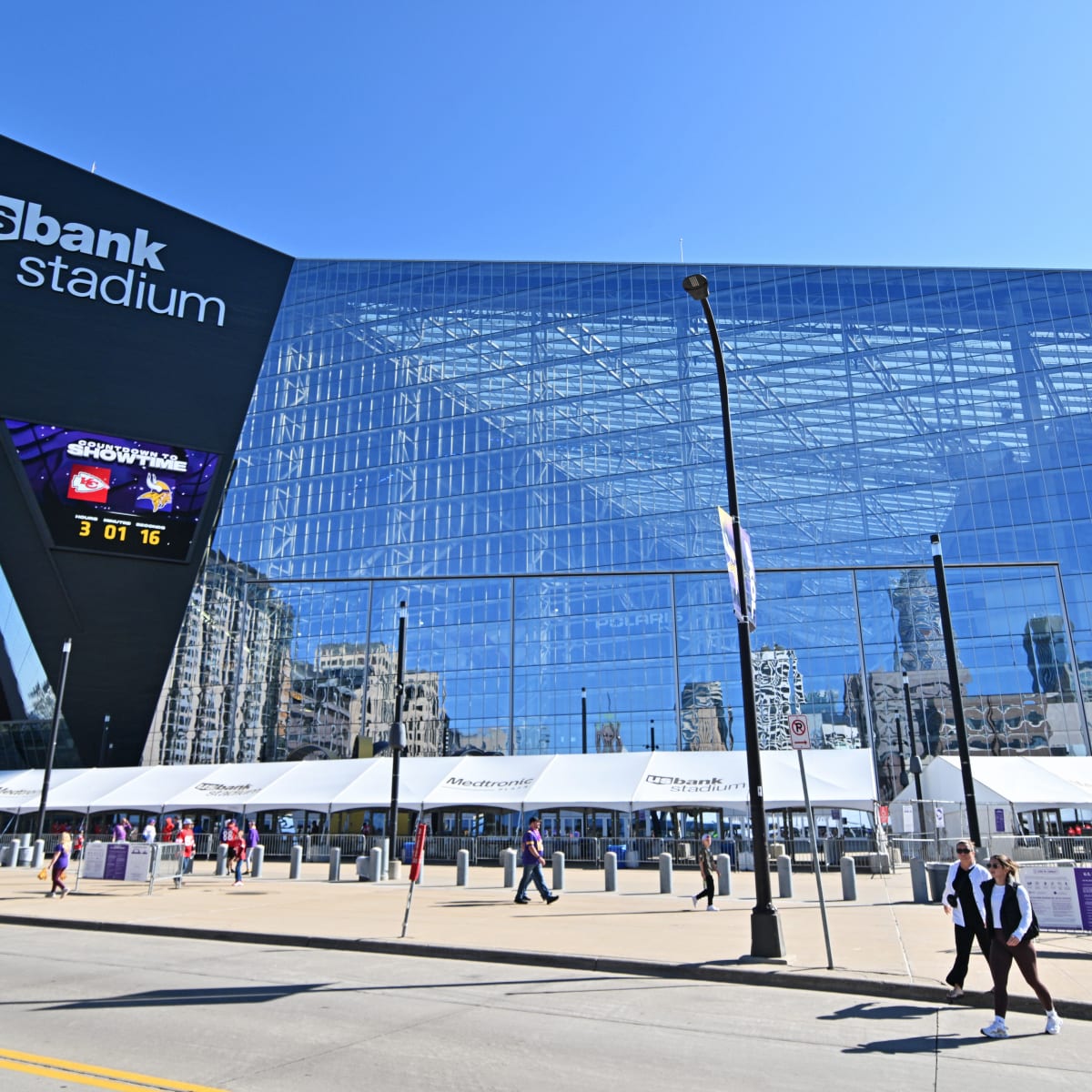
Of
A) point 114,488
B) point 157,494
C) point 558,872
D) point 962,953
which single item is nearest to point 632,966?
point 962,953

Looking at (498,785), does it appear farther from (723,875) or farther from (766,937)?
(766,937)

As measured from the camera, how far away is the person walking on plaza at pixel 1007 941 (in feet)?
26.6

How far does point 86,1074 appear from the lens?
6.52m

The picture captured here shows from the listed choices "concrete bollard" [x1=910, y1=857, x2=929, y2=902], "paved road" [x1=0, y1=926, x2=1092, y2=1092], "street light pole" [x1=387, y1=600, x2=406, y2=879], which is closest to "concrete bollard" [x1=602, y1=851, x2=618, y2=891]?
"street light pole" [x1=387, y1=600, x2=406, y2=879]

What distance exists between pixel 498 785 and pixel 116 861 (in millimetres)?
13481

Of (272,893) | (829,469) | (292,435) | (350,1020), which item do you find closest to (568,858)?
(272,893)

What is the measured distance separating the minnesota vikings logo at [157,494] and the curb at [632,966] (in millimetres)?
37597

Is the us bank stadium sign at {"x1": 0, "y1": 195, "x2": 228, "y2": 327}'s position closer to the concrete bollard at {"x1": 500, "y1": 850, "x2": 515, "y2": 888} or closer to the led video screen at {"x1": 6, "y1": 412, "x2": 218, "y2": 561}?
the led video screen at {"x1": 6, "y1": 412, "x2": 218, "y2": 561}

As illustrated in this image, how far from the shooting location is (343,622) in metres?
67.1

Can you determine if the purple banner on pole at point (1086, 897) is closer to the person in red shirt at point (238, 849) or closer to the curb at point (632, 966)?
the curb at point (632, 966)

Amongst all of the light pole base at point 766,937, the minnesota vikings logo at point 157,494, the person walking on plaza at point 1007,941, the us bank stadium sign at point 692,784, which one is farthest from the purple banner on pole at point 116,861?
the minnesota vikings logo at point 157,494

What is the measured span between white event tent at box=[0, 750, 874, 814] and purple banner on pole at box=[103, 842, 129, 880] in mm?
8836

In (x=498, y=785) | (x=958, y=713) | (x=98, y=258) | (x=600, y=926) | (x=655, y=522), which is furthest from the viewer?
(x=655, y=522)

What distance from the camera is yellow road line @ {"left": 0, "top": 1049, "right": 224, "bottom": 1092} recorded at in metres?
6.19
